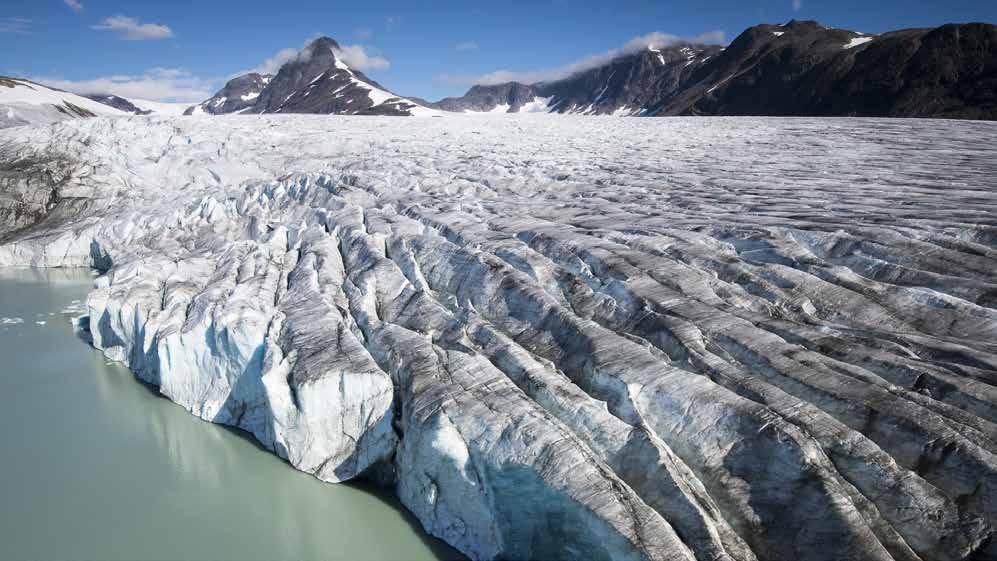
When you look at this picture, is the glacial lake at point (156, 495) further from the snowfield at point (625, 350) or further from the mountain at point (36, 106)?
the mountain at point (36, 106)

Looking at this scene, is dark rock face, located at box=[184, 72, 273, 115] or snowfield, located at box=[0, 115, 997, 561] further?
dark rock face, located at box=[184, 72, 273, 115]

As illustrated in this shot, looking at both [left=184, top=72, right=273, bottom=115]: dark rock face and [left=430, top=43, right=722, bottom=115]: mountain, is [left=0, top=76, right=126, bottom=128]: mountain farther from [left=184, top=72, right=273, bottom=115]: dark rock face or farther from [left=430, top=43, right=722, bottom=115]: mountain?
[left=184, top=72, right=273, bottom=115]: dark rock face

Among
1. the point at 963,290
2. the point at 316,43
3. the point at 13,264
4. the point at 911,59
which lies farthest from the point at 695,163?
the point at 316,43

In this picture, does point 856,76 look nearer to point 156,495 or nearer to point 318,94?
point 156,495

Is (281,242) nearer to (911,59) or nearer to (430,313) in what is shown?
(430,313)

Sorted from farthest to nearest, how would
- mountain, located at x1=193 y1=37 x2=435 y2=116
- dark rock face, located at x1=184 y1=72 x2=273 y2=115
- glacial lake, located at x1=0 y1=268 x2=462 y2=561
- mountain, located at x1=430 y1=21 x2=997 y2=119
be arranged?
dark rock face, located at x1=184 y1=72 x2=273 y2=115, mountain, located at x1=193 y1=37 x2=435 y2=116, mountain, located at x1=430 y1=21 x2=997 y2=119, glacial lake, located at x1=0 y1=268 x2=462 y2=561

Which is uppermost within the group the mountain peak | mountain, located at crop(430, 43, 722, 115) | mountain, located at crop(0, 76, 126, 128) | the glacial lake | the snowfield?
the mountain peak

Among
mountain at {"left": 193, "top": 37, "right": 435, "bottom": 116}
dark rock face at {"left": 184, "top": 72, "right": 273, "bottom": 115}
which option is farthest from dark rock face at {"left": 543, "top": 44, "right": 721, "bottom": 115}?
dark rock face at {"left": 184, "top": 72, "right": 273, "bottom": 115}

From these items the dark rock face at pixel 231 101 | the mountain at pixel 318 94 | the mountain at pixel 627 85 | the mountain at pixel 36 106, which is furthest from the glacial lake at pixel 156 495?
the dark rock face at pixel 231 101
